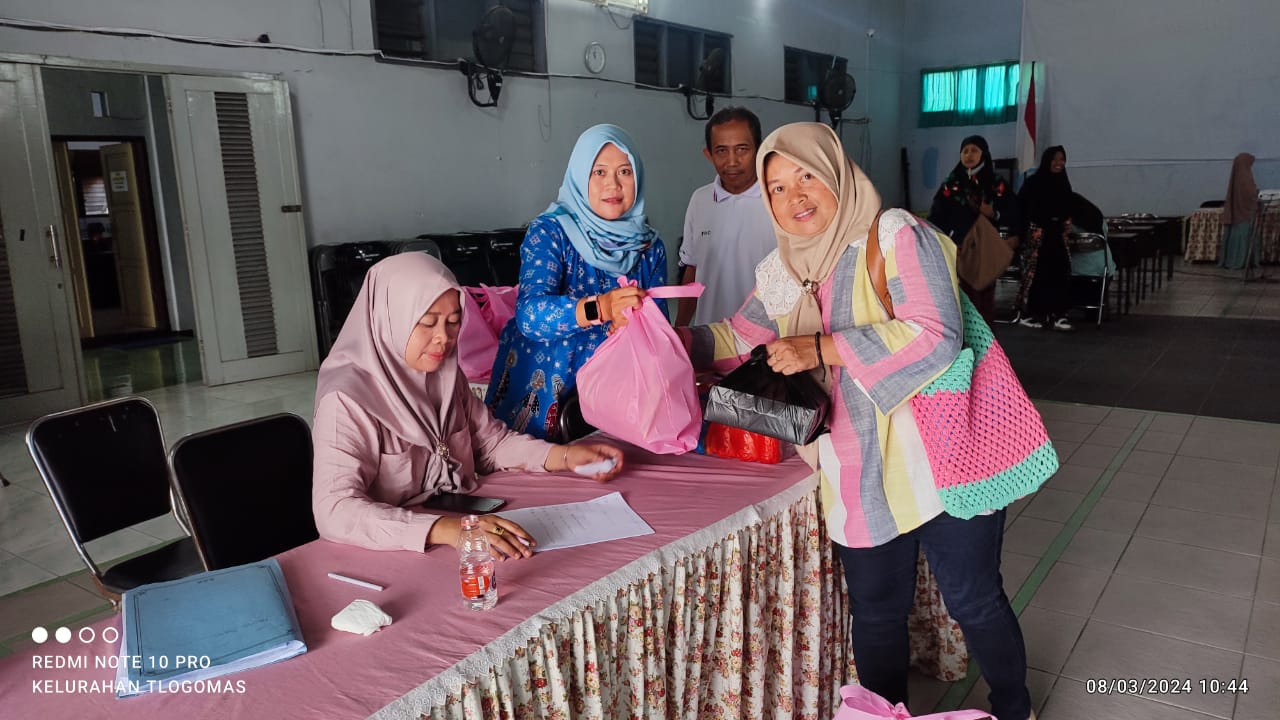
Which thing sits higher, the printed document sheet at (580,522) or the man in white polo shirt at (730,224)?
the man in white polo shirt at (730,224)

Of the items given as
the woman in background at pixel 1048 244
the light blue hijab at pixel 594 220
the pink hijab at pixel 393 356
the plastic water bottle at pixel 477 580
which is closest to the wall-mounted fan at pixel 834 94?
the woman in background at pixel 1048 244

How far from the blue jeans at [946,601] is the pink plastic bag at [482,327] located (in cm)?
135

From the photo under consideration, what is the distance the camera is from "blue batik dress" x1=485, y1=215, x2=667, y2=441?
2.07 m

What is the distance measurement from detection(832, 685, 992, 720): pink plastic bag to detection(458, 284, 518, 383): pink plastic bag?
5.17 ft

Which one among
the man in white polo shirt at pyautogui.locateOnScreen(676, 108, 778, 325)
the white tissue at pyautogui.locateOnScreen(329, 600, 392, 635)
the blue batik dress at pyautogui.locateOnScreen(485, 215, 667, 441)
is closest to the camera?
the white tissue at pyautogui.locateOnScreen(329, 600, 392, 635)

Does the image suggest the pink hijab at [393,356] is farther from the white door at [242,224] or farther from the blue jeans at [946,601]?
the white door at [242,224]

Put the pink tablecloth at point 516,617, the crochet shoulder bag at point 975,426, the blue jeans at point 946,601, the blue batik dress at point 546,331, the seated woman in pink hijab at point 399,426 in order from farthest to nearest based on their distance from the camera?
the blue batik dress at point 546,331 < the blue jeans at point 946,601 < the crochet shoulder bag at point 975,426 < the seated woman in pink hijab at point 399,426 < the pink tablecloth at point 516,617

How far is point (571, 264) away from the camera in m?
2.15

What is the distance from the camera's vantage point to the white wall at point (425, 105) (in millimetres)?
5605

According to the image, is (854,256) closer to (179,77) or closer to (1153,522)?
(1153,522)

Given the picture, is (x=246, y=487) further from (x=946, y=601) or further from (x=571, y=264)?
(x=946, y=601)

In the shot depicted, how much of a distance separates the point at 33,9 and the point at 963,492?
5745 millimetres
